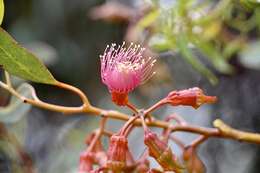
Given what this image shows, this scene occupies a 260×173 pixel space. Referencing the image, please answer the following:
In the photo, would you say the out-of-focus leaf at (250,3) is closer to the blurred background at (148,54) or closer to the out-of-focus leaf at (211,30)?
the blurred background at (148,54)

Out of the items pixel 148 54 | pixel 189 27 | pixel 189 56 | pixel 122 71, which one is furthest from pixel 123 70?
pixel 148 54

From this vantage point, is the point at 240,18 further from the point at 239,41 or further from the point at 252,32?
the point at 252,32

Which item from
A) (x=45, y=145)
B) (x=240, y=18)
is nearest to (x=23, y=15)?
(x=45, y=145)

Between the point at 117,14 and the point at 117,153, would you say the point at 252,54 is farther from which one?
the point at 117,153

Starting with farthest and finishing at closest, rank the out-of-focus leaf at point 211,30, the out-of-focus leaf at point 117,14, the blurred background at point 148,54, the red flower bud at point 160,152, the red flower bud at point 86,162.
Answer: the out-of-focus leaf at point 117,14
the out-of-focus leaf at point 211,30
the blurred background at point 148,54
the red flower bud at point 86,162
the red flower bud at point 160,152

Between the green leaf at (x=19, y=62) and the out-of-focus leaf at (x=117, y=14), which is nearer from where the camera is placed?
the green leaf at (x=19, y=62)

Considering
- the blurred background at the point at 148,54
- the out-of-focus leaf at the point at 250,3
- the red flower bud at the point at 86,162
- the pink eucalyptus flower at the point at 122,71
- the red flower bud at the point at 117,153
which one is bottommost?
the blurred background at the point at 148,54

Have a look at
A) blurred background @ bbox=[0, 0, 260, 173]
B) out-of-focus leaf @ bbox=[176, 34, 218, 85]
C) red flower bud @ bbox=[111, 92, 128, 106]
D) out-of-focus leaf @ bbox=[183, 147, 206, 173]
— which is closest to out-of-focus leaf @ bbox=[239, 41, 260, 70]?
blurred background @ bbox=[0, 0, 260, 173]

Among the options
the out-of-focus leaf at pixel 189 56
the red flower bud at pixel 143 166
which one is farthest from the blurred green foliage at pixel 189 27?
the red flower bud at pixel 143 166
